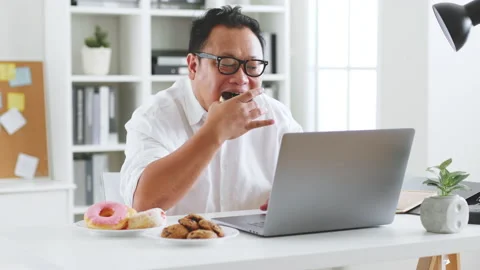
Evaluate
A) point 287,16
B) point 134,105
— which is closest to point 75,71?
point 134,105

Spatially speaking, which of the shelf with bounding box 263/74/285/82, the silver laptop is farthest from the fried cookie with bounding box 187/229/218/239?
the shelf with bounding box 263/74/285/82

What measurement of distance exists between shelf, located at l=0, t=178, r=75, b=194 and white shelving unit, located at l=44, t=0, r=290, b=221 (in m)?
0.06

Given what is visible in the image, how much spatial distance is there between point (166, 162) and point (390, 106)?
1763mm

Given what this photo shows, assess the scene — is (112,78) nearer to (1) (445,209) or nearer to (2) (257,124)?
(2) (257,124)

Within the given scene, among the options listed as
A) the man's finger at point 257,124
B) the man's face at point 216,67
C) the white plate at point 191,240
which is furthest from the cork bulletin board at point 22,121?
the white plate at point 191,240

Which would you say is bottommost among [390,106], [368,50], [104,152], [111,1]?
[104,152]

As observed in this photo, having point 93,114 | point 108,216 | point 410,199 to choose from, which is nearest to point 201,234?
point 108,216

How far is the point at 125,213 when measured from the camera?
5.89 feet

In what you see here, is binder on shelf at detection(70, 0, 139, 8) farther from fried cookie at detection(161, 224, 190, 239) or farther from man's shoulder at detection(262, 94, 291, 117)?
fried cookie at detection(161, 224, 190, 239)

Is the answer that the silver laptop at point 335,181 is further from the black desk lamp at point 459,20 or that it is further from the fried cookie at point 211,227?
the black desk lamp at point 459,20

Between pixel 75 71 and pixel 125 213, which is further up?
pixel 75 71

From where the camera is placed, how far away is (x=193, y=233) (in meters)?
1.64

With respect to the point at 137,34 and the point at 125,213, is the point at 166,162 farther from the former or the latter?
the point at 137,34

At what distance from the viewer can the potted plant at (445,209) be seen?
1.78 m
